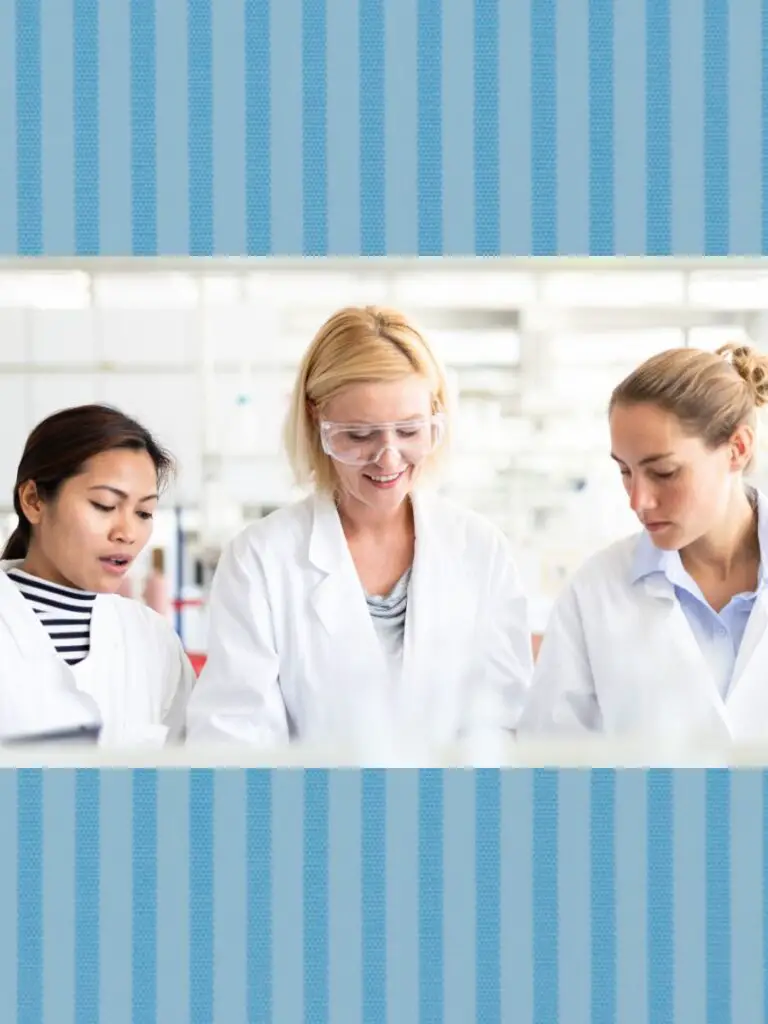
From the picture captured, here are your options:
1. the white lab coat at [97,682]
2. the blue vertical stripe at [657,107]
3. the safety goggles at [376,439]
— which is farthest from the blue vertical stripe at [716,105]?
the white lab coat at [97,682]

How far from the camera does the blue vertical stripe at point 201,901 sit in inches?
92.0

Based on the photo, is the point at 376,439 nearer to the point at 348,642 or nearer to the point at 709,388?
the point at 348,642

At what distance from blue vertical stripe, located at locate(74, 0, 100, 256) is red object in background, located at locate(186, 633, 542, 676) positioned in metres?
0.77

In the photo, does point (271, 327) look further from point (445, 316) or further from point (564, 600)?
point (564, 600)

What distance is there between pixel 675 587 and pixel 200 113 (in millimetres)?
1242

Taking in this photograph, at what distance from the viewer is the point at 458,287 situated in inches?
92.0

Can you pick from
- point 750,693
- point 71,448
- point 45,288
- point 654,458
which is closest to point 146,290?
point 45,288

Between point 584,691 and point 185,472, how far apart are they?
84cm

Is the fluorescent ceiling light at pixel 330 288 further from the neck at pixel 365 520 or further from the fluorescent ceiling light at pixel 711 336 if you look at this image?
the fluorescent ceiling light at pixel 711 336

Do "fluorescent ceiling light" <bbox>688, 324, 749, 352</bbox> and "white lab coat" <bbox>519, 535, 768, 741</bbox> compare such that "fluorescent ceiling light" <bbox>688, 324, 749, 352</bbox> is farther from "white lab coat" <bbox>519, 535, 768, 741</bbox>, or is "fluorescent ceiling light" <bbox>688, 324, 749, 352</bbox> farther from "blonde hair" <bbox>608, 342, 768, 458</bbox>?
"white lab coat" <bbox>519, 535, 768, 741</bbox>

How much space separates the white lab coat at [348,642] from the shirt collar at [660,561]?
0.23m

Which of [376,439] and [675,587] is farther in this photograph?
[675,587]

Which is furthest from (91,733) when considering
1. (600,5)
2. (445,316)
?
(600,5)

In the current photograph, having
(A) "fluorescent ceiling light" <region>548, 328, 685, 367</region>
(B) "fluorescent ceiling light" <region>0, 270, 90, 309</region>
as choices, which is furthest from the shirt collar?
(B) "fluorescent ceiling light" <region>0, 270, 90, 309</region>
